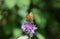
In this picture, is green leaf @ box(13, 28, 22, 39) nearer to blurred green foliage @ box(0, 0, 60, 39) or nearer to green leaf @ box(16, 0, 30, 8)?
blurred green foliage @ box(0, 0, 60, 39)

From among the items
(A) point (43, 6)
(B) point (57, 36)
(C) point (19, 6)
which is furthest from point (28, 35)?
(B) point (57, 36)

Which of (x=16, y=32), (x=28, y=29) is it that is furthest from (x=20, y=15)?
(x=28, y=29)

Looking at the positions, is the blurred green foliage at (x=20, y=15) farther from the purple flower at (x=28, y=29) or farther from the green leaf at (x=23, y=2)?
the purple flower at (x=28, y=29)

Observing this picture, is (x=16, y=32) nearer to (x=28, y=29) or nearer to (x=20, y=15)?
(x=20, y=15)

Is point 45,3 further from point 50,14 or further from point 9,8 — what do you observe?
point 9,8

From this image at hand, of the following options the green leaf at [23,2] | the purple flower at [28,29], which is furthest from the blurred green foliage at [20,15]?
the purple flower at [28,29]

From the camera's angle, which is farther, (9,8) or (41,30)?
(41,30)

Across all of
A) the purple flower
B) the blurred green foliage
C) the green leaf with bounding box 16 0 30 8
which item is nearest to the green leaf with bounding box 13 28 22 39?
the blurred green foliage

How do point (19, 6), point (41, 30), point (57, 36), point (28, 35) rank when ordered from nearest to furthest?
point (28, 35) < point (19, 6) < point (41, 30) < point (57, 36)
